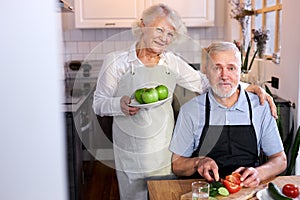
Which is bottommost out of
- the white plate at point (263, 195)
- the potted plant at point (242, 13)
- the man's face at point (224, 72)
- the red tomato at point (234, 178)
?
the white plate at point (263, 195)

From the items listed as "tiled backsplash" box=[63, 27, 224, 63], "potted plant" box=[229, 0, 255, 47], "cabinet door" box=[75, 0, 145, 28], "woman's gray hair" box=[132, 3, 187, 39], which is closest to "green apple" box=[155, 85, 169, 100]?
"woman's gray hair" box=[132, 3, 187, 39]

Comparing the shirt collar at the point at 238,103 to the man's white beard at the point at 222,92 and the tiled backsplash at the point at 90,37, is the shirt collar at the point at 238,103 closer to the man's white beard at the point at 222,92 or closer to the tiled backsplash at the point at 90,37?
the man's white beard at the point at 222,92

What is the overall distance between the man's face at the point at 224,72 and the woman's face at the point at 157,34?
21 cm

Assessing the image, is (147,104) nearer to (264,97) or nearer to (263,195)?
(264,97)

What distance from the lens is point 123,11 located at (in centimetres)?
337

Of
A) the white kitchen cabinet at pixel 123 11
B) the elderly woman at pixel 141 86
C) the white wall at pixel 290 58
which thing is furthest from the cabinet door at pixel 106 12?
the elderly woman at pixel 141 86

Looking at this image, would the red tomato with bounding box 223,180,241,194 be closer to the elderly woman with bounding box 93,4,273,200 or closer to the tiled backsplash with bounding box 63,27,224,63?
the elderly woman with bounding box 93,4,273,200

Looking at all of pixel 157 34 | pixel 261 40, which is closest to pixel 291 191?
pixel 157 34

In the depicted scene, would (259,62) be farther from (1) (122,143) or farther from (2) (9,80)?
(2) (9,80)

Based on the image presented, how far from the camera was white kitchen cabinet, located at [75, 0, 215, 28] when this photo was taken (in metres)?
3.35

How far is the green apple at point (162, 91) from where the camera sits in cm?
173

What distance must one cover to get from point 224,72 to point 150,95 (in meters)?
0.33

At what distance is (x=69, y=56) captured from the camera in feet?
12.2

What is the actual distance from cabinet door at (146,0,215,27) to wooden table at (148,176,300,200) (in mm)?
2174
